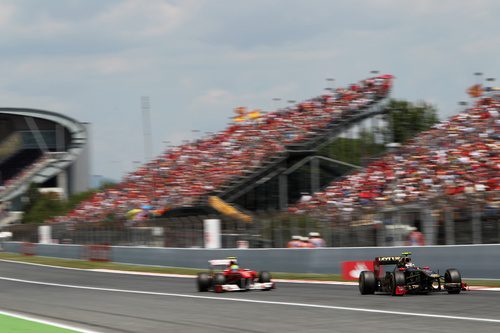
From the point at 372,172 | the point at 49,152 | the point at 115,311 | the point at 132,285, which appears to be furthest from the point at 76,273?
the point at 49,152

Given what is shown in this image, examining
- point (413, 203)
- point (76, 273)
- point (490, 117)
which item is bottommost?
point (76, 273)

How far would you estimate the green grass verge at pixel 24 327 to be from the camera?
34.9 ft

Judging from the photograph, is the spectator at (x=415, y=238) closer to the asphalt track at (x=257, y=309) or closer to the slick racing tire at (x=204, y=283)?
the asphalt track at (x=257, y=309)

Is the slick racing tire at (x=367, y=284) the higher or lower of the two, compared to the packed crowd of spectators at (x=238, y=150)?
lower

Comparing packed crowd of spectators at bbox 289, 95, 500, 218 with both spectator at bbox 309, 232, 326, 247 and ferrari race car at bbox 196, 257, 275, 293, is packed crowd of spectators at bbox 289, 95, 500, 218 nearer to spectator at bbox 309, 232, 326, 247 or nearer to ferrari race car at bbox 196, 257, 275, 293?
spectator at bbox 309, 232, 326, 247

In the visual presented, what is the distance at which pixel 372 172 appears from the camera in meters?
27.6

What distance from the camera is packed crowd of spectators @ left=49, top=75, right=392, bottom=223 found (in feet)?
112

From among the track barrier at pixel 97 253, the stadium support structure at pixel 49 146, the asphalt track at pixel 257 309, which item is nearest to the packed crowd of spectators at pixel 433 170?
the asphalt track at pixel 257 309

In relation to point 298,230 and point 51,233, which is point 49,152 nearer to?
point 51,233

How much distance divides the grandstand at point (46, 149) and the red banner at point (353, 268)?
1975 inches

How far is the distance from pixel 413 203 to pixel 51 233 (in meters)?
26.1

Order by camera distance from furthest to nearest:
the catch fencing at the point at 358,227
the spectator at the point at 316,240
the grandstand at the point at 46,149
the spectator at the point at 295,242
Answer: the grandstand at the point at 46,149 → the spectator at the point at 295,242 → the spectator at the point at 316,240 → the catch fencing at the point at 358,227

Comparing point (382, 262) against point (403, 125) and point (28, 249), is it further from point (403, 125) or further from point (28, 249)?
point (28, 249)

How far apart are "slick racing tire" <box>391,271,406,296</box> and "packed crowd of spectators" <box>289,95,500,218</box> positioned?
6.54 m
